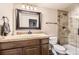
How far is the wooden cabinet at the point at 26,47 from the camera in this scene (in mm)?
1769

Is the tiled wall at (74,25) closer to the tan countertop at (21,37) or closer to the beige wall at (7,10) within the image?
the tan countertop at (21,37)

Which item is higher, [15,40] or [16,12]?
[16,12]

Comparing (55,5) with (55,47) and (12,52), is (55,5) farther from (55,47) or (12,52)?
(12,52)

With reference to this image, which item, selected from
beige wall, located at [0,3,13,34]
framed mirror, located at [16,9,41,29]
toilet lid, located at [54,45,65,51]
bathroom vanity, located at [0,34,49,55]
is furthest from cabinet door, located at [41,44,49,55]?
beige wall, located at [0,3,13,34]

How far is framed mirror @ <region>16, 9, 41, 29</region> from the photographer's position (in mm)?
1833

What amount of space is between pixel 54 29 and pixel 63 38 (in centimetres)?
18

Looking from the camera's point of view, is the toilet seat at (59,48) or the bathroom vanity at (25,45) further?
the toilet seat at (59,48)

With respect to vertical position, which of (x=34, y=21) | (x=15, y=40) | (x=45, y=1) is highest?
(x=45, y=1)

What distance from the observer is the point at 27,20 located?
1872mm

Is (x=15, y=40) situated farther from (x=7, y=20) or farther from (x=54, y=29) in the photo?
(x=54, y=29)

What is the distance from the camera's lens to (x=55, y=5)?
1873 millimetres

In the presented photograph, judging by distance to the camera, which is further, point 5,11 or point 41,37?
point 41,37

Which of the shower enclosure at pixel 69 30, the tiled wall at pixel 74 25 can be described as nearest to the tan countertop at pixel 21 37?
the shower enclosure at pixel 69 30

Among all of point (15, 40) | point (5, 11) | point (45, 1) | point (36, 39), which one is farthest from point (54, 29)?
point (5, 11)
